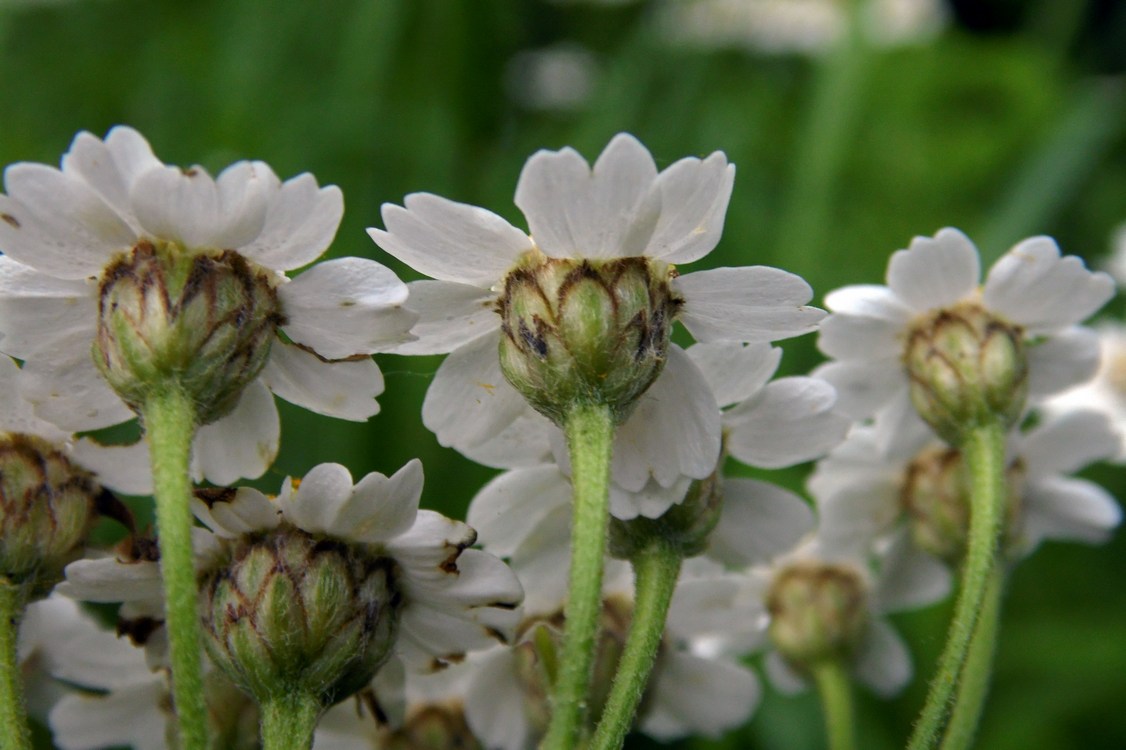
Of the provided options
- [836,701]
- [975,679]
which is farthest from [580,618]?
[836,701]

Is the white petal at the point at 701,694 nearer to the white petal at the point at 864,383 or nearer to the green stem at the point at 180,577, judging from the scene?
the white petal at the point at 864,383

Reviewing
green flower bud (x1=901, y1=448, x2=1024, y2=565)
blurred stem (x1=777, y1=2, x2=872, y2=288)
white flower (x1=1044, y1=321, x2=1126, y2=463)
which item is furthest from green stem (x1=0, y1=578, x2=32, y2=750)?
blurred stem (x1=777, y1=2, x2=872, y2=288)

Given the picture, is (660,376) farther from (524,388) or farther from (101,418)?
(101,418)

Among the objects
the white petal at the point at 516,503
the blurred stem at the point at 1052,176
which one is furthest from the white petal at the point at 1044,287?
the blurred stem at the point at 1052,176

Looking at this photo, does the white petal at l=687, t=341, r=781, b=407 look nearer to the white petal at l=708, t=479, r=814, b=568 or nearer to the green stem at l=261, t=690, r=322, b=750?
the white petal at l=708, t=479, r=814, b=568

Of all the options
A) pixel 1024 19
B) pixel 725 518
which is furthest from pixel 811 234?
pixel 1024 19

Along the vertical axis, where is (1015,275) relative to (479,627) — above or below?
above

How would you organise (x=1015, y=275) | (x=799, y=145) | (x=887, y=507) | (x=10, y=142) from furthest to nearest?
(x=799, y=145) < (x=10, y=142) < (x=887, y=507) < (x=1015, y=275)
